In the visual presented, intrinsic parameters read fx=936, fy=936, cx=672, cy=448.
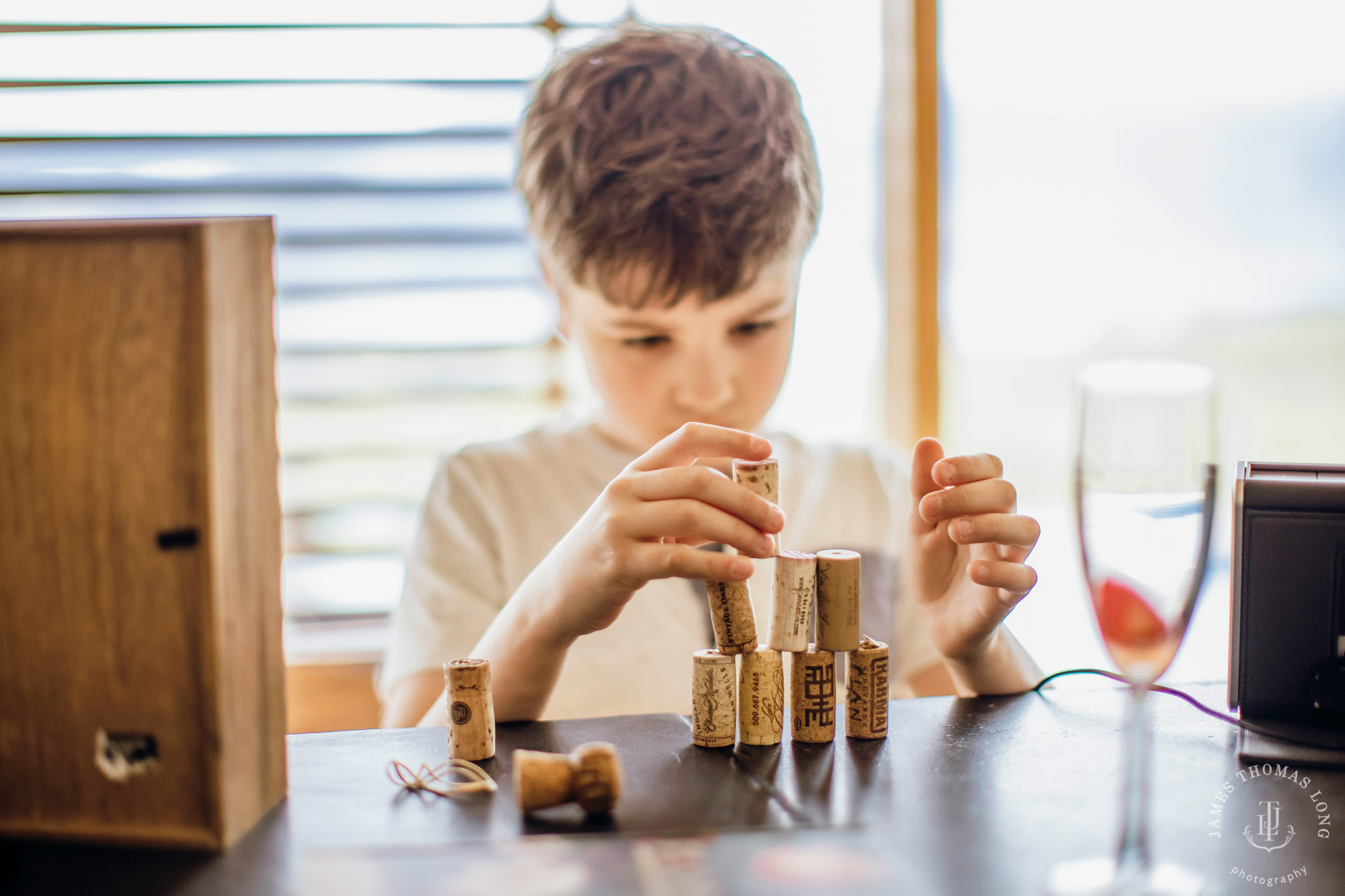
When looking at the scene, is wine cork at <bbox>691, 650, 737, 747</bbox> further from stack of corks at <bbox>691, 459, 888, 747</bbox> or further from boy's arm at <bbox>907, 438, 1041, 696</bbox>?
boy's arm at <bbox>907, 438, 1041, 696</bbox>

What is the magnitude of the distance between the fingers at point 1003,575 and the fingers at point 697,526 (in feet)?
0.61

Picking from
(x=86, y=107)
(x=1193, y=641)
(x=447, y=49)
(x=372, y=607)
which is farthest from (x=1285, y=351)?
(x=86, y=107)

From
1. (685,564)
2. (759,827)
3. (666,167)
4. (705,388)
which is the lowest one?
(759,827)

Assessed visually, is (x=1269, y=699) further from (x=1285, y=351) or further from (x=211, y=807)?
(x=1285, y=351)

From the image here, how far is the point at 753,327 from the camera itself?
1.17m

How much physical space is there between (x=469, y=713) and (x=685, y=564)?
0.19 metres

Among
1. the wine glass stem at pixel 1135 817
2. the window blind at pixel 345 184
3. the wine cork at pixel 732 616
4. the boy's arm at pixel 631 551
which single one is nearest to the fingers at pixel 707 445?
the boy's arm at pixel 631 551

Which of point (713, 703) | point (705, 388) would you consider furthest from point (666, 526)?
point (705, 388)

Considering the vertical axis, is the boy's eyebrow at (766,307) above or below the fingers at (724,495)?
above

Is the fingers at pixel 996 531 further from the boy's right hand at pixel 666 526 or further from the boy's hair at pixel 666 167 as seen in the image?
the boy's hair at pixel 666 167

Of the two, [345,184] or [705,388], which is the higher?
[345,184]

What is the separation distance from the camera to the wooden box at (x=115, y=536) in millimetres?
551

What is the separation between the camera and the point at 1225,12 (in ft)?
6.11

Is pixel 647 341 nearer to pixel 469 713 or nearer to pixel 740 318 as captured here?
pixel 740 318
